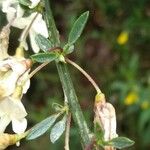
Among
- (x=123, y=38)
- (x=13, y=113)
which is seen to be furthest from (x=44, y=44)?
(x=123, y=38)

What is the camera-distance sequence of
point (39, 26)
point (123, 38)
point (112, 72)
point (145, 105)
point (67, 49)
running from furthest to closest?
1. point (112, 72)
2. point (123, 38)
3. point (145, 105)
4. point (39, 26)
5. point (67, 49)

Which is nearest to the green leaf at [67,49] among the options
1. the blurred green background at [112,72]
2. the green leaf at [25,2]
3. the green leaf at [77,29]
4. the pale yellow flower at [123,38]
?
the green leaf at [77,29]

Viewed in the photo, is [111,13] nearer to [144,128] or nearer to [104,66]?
[104,66]

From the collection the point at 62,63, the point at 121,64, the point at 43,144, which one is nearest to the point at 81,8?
the point at 121,64

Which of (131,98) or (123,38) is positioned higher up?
(123,38)

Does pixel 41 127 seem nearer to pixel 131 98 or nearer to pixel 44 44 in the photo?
pixel 44 44

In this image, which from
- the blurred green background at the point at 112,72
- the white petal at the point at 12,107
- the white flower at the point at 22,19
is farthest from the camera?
the blurred green background at the point at 112,72

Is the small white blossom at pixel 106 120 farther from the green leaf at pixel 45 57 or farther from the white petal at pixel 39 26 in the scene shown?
the white petal at pixel 39 26
